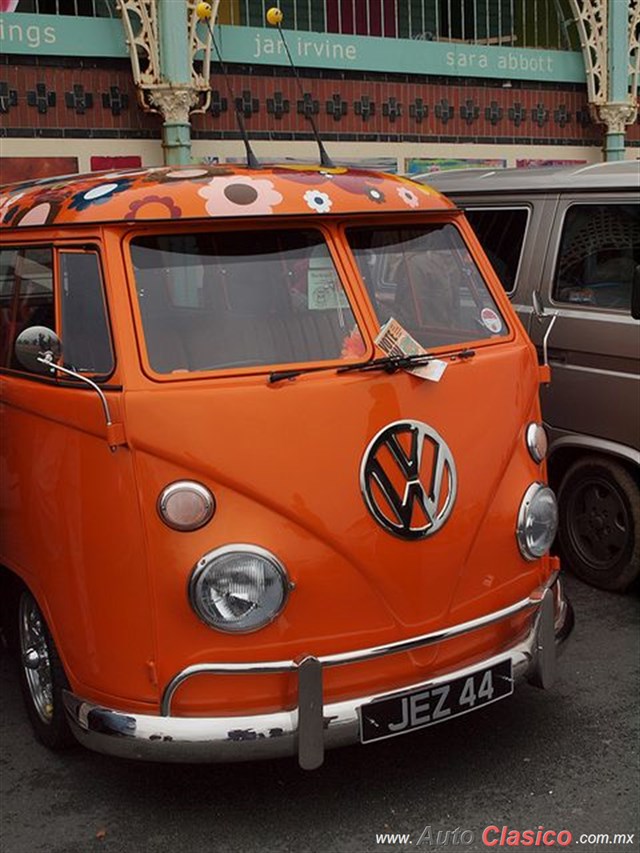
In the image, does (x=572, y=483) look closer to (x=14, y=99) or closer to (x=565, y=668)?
(x=565, y=668)

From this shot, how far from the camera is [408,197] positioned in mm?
3893

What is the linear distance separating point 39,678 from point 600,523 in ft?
9.86

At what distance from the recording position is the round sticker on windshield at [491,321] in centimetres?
398

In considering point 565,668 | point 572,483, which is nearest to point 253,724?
point 565,668

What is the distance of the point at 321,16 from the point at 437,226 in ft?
26.7

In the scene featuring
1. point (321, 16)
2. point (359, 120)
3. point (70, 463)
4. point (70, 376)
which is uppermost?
point (321, 16)

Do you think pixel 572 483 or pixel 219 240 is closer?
pixel 219 240

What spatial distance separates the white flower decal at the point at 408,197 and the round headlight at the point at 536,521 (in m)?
1.15

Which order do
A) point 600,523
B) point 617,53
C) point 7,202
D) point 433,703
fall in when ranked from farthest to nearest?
point 617,53
point 600,523
point 7,202
point 433,703

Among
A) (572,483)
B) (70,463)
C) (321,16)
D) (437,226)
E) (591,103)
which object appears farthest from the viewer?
(591,103)

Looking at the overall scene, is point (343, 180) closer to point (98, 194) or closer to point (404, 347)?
point (404, 347)

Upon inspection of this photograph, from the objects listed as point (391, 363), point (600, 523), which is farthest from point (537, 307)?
point (391, 363)

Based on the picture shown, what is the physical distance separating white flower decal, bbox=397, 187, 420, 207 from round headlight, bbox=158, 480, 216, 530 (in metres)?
1.44

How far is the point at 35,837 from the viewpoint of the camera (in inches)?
135
